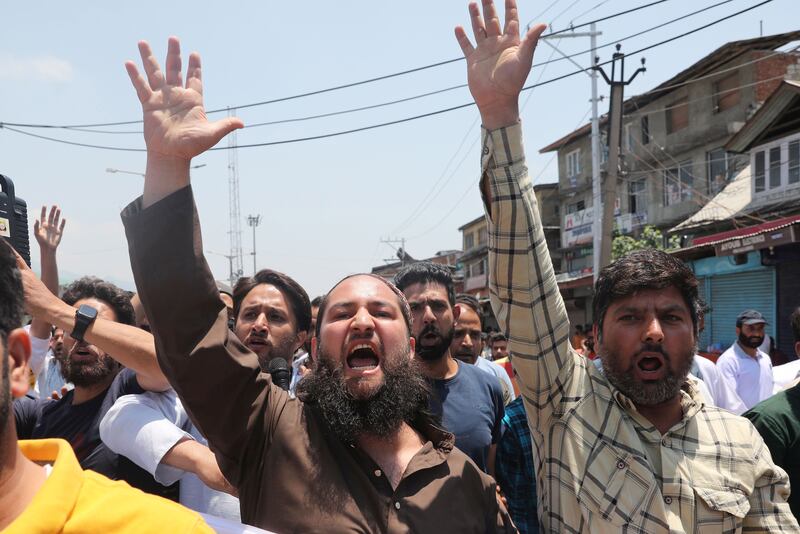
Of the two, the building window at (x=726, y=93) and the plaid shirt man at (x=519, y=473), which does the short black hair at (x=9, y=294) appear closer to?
the plaid shirt man at (x=519, y=473)

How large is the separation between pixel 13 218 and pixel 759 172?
23169 mm

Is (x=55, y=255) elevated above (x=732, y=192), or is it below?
below

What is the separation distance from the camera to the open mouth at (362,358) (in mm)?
2331

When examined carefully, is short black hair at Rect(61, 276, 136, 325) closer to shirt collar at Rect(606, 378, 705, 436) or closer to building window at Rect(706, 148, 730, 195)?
shirt collar at Rect(606, 378, 705, 436)

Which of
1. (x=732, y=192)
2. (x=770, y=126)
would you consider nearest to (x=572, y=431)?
(x=770, y=126)

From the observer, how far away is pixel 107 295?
3.39 metres

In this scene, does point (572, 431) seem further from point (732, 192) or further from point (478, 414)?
point (732, 192)

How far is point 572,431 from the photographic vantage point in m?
2.15

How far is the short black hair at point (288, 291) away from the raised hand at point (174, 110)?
1900 millimetres

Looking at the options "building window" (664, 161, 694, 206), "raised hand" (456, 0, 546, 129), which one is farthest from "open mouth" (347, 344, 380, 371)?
"building window" (664, 161, 694, 206)

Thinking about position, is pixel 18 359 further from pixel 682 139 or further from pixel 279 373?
pixel 682 139

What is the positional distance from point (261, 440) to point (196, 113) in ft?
3.12

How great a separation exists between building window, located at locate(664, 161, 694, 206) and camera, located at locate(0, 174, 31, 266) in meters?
30.0

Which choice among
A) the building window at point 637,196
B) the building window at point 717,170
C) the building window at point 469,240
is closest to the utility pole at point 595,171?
the building window at point 717,170
